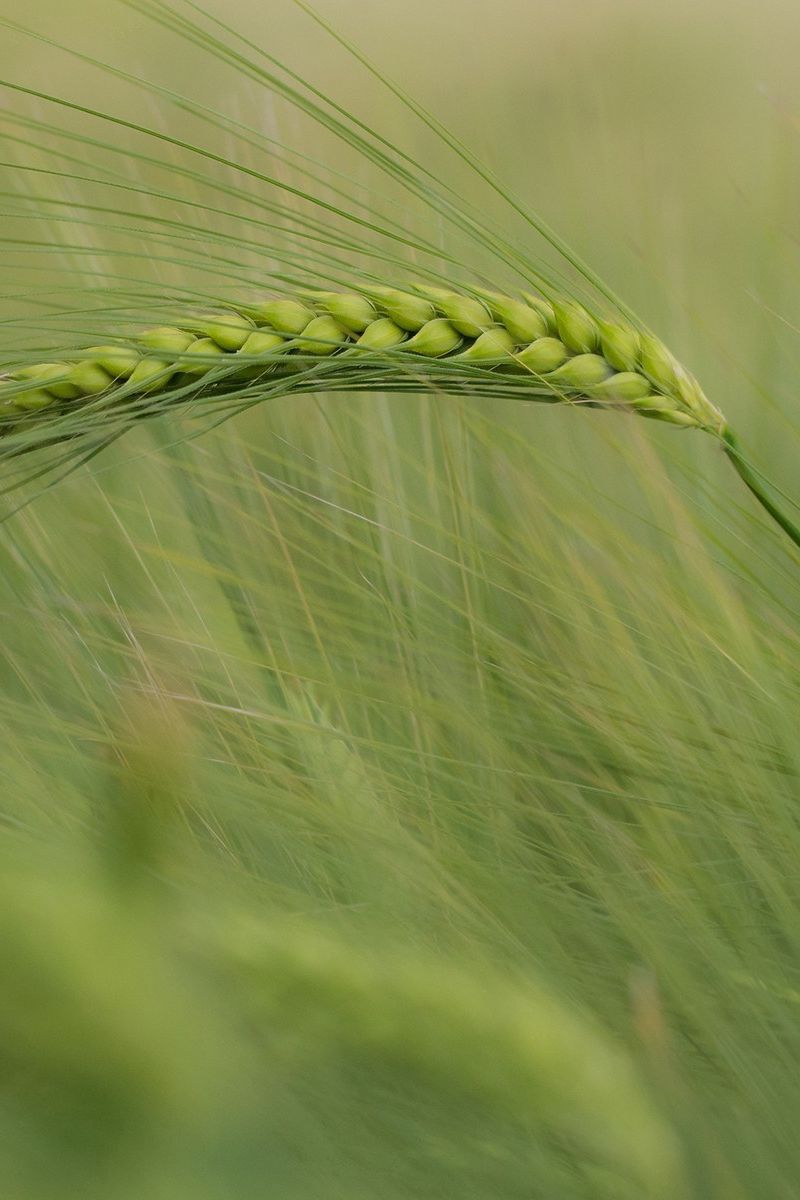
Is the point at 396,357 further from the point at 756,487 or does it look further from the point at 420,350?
the point at 756,487

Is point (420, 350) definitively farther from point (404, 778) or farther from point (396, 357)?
point (404, 778)

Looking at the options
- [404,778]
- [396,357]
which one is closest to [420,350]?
[396,357]

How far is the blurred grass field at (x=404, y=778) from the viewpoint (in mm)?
101

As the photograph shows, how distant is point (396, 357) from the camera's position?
1.04 ft

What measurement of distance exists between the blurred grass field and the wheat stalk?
0.05 feet

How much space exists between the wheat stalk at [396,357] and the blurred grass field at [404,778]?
2cm

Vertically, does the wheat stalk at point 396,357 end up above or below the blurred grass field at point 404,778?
above

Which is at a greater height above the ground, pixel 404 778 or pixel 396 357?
pixel 396 357

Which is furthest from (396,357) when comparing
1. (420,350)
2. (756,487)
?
(756,487)

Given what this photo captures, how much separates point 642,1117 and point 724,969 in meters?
0.10

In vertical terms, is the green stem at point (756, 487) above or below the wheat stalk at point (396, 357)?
below

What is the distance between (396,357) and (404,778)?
0.13 m

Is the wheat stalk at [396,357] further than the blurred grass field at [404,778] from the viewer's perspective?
Yes

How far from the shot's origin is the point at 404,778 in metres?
0.34
